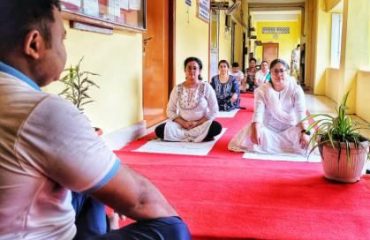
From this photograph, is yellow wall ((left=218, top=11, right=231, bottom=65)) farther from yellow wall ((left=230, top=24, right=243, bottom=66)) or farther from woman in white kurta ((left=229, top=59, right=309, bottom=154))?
woman in white kurta ((left=229, top=59, right=309, bottom=154))

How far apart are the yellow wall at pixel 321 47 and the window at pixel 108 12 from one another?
8.55m

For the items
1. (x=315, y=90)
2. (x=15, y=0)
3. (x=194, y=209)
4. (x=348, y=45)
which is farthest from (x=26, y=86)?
(x=315, y=90)

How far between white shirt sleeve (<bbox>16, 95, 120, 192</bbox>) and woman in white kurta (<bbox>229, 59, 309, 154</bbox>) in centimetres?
318

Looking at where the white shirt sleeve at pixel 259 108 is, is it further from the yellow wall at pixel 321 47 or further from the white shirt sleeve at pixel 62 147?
the yellow wall at pixel 321 47

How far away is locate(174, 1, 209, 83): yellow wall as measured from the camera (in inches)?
244

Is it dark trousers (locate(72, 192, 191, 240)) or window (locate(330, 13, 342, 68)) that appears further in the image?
window (locate(330, 13, 342, 68))

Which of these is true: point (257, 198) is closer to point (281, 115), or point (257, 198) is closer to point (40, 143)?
point (281, 115)

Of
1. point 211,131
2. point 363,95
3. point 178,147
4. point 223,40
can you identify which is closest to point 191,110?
point 211,131

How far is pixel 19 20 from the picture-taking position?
2.90 ft

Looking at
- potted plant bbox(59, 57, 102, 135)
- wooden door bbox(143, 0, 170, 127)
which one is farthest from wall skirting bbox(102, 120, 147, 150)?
potted plant bbox(59, 57, 102, 135)

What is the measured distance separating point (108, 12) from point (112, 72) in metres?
0.57

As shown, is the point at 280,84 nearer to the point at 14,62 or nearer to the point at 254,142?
the point at 254,142

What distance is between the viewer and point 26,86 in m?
0.90

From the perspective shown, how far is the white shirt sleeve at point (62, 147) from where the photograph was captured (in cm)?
84
